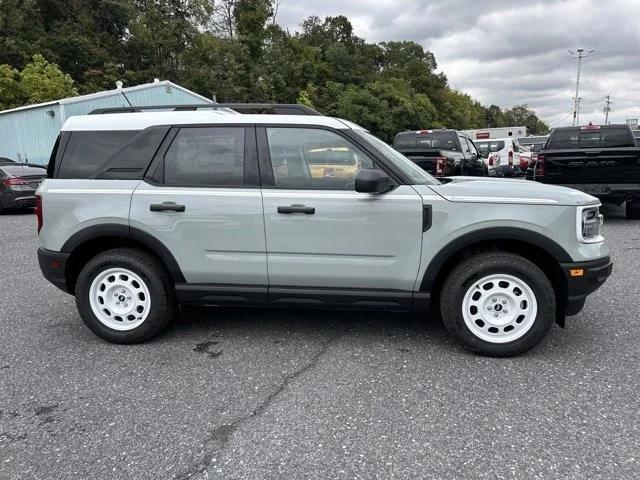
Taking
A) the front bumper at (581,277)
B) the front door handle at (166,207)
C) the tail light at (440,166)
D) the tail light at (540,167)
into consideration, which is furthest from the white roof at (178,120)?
the tail light at (440,166)

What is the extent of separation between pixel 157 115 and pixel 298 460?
2.94 metres

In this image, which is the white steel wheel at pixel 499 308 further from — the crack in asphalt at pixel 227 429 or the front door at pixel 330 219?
the crack in asphalt at pixel 227 429

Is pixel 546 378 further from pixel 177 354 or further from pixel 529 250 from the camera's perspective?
pixel 177 354

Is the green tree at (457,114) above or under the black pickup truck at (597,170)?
above

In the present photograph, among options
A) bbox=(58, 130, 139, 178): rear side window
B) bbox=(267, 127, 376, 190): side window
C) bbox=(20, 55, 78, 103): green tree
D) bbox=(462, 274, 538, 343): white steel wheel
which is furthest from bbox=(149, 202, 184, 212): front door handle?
bbox=(20, 55, 78, 103): green tree

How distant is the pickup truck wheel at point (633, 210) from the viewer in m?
9.63

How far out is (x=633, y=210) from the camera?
979cm

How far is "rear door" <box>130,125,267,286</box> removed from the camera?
154 inches

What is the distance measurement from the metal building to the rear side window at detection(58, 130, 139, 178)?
1726 cm

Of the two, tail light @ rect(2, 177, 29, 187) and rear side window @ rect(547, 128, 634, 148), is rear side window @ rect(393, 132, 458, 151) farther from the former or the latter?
tail light @ rect(2, 177, 29, 187)

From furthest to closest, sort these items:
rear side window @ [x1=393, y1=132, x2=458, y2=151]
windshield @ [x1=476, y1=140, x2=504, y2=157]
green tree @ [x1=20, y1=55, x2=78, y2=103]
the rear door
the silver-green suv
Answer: green tree @ [x1=20, y1=55, x2=78, y2=103], windshield @ [x1=476, y1=140, x2=504, y2=157], rear side window @ [x1=393, y1=132, x2=458, y2=151], the rear door, the silver-green suv

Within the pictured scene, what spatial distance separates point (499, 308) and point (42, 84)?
29.1 meters

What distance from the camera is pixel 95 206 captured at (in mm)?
4070

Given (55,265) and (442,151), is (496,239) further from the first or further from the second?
(442,151)
